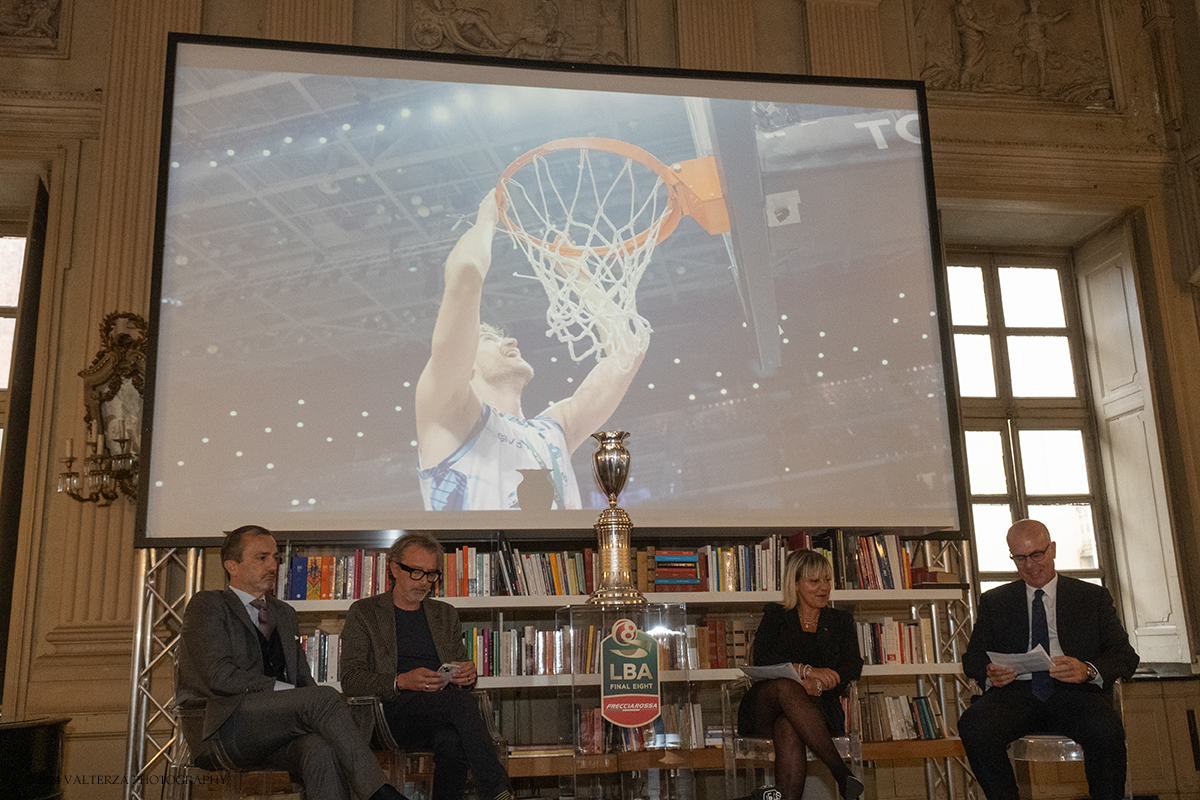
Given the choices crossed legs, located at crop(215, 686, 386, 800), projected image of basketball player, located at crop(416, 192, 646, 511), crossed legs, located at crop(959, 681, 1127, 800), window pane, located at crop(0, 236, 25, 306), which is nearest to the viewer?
crossed legs, located at crop(215, 686, 386, 800)

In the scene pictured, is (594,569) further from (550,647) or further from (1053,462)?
(1053,462)

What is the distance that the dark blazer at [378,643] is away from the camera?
11.1ft

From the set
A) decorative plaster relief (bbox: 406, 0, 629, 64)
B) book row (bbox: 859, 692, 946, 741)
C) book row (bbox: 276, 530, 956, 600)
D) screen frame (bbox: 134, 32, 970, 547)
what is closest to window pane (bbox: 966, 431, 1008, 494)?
screen frame (bbox: 134, 32, 970, 547)

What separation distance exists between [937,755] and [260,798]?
2.93 meters

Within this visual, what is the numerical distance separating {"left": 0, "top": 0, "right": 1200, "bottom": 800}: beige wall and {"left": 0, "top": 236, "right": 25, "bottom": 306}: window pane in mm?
548

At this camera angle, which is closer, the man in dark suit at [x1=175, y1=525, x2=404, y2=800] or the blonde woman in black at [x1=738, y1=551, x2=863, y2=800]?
the man in dark suit at [x1=175, y1=525, x2=404, y2=800]

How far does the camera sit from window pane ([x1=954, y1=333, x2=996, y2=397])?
657 cm

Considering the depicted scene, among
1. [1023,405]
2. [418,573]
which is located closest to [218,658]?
[418,573]

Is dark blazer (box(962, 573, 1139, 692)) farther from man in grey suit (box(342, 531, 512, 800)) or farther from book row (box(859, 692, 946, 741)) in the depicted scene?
man in grey suit (box(342, 531, 512, 800))

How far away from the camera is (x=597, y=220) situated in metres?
5.20

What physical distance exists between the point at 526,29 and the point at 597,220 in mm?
1536

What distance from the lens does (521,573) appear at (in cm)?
467

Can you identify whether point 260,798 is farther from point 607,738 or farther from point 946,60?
point 946,60

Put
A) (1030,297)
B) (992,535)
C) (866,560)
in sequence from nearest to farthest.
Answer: (866,560) < (992,535) < (1030,297)
